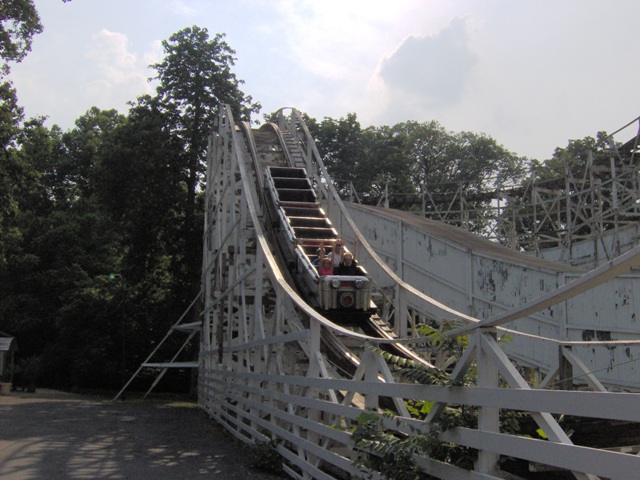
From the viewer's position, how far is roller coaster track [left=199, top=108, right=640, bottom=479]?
4285mm

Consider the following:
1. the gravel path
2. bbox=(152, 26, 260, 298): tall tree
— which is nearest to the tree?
bbox=(152, 26, 260, 298): tall tree

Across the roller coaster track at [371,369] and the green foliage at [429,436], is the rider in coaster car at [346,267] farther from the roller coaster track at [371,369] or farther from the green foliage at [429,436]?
the green foliage at [429,436]

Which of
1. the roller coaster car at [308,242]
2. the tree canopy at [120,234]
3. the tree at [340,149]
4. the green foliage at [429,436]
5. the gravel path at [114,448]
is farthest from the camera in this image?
the tree at [340,149]

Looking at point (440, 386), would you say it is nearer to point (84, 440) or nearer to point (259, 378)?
point (259, 378)

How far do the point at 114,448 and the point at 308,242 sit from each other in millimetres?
6245

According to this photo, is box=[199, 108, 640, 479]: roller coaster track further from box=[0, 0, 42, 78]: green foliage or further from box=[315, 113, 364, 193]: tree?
box=[315, 113, 364, 193]: tree

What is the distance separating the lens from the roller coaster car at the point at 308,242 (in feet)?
41.9

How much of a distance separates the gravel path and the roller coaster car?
3090 millimetres

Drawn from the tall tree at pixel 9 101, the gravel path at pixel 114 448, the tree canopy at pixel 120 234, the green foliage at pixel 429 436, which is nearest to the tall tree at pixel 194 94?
the tree canopy at pixel 120 234

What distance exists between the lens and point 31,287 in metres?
37.2

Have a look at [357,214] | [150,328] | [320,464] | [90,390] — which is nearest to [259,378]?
[320,464]

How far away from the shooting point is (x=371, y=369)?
7156 millimetres

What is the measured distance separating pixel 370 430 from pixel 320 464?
2886mm

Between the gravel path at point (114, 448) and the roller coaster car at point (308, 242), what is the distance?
309cm
